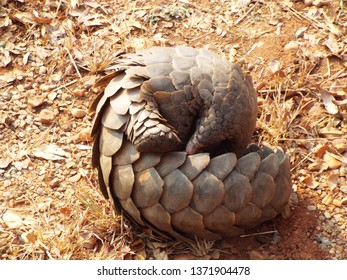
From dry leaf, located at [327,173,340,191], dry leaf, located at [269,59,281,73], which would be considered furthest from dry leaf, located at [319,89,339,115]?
dry leaf, located at [327,173,340,191]

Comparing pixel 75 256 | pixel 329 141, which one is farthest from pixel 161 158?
pixel 329 141

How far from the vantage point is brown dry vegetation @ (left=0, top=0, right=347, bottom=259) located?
3.37 metres

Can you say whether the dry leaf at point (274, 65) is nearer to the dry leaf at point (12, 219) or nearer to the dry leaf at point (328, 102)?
the dry leaf at point (328, 102)

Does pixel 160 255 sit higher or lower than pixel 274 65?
lower

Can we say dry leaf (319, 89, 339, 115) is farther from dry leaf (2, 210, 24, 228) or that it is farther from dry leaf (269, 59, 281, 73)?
dry leaf (2, 210, 24, 228)

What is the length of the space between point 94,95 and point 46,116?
14.8 inches

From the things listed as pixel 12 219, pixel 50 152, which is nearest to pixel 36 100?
pixel 50 152

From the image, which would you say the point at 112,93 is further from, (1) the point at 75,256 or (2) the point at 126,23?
(2) the point at 126,23

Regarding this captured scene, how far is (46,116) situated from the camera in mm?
4094

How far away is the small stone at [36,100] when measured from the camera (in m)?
4.16

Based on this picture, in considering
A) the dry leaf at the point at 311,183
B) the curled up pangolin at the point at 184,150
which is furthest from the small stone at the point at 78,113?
the dry leaf at the point at 311,183

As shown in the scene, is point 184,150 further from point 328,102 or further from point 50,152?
point 328,102

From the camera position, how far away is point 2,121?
4.03m

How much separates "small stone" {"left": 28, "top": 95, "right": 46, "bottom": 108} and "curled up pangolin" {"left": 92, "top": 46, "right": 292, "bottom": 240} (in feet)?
2.93
